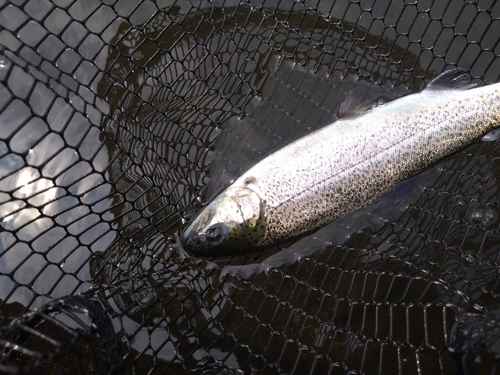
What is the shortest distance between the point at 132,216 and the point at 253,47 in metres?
1.76

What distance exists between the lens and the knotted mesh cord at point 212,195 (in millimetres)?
3133

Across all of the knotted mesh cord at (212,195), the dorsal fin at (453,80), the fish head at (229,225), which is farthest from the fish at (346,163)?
the knotted mesh cord at (212,195)

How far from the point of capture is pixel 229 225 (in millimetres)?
2756

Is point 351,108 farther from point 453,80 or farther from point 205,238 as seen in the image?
point 205,238

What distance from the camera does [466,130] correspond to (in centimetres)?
295

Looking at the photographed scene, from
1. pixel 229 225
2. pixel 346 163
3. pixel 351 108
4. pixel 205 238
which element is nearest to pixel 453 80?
pixel 351 108

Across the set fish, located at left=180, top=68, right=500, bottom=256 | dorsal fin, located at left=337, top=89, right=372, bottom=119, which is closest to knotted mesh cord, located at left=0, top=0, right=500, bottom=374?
fish, located at left=180, top=68, right=500, bottom=256

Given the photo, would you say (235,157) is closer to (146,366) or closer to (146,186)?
(146,186)

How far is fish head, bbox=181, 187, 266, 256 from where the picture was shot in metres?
2.74

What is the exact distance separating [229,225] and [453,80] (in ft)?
6.02

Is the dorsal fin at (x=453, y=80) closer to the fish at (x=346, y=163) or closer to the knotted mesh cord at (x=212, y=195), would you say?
the fish at (x=346, y=163)

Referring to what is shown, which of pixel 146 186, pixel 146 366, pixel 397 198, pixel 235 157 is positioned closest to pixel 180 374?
pixel 146 366

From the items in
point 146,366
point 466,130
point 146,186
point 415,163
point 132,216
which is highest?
point 466,130

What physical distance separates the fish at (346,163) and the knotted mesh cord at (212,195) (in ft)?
0.99
